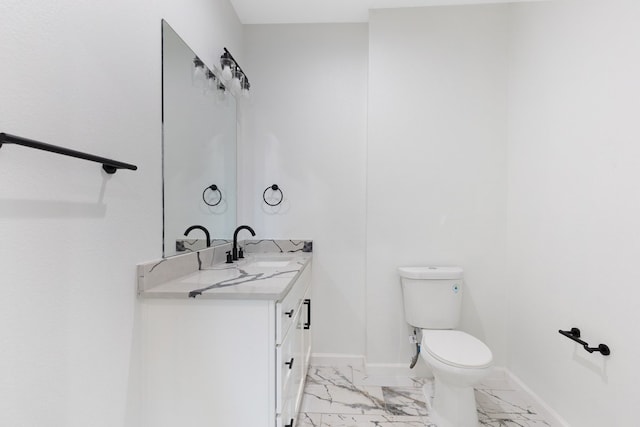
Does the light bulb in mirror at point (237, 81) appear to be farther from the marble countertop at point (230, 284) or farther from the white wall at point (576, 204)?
the white wall at point (576, 204)

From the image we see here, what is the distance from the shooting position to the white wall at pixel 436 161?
232cm

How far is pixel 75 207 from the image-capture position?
931 millimetres

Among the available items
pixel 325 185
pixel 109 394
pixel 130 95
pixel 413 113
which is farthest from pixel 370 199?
pixel 109 394

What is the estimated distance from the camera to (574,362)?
1.67 meters

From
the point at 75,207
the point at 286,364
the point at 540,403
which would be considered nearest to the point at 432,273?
the point at 540,403

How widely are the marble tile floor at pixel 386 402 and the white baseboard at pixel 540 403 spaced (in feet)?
0.08

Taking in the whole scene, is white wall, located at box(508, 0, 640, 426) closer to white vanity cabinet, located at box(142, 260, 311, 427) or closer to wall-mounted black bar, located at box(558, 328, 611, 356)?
wall-mounted black bar, located at box(558, 328, 611, 356)

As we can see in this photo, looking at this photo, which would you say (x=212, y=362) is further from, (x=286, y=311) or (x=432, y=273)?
(x=432, y=273)

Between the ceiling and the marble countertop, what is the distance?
1.82 m

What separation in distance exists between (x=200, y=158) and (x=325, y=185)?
1004 millimetres

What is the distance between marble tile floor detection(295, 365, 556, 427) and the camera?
6.06 feet

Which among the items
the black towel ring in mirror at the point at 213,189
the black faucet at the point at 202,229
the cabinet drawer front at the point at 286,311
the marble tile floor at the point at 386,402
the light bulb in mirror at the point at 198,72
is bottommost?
the marble tile floor at the point at 386,402

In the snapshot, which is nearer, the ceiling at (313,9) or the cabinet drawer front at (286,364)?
the cabinet drawer front at (286,364)

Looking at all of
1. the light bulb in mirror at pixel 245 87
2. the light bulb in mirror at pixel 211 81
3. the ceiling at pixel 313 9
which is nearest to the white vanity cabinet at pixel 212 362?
the light bulb in mirror at pixel 211 81
